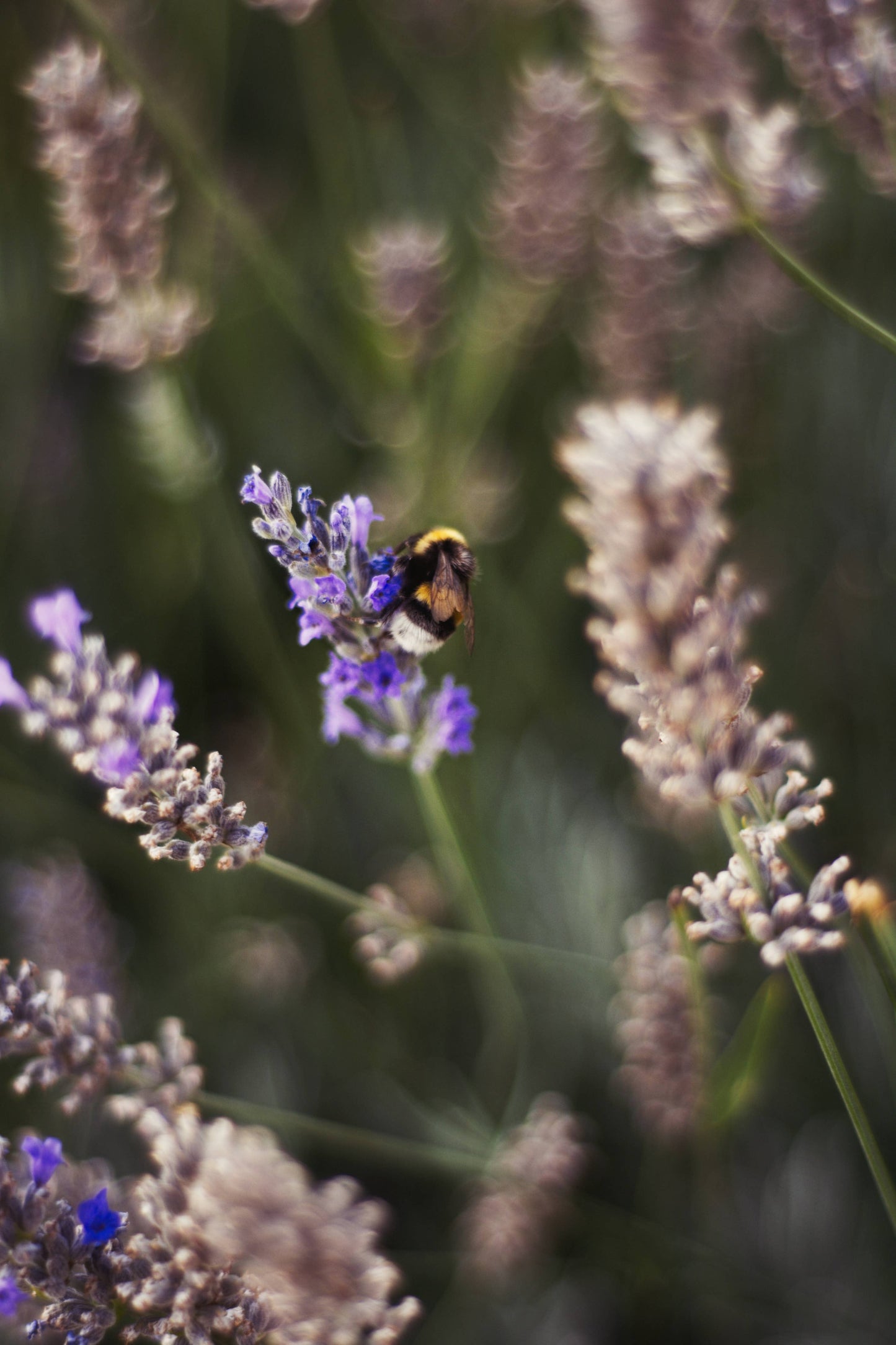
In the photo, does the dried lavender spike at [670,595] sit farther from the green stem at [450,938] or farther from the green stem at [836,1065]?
the green stem at [450,938]

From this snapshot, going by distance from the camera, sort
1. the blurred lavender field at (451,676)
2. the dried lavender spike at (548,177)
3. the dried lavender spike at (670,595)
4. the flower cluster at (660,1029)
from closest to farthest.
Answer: the dried lavender spike at (670,595) < the blurred lavender field at (451,676) < the flower cluster at (660,1029) < the dried lavender spike at (548,177)

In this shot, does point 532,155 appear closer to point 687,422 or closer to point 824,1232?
point 687,422

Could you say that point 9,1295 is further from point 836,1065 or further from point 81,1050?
point 836,1065

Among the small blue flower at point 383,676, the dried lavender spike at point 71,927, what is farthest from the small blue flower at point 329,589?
the dried lavender spike at point 71,927

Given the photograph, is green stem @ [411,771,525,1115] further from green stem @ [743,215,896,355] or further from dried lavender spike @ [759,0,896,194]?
dried lavender spike @ [759,0,896,194]

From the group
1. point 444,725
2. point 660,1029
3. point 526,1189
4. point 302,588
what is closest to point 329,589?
point 302,588

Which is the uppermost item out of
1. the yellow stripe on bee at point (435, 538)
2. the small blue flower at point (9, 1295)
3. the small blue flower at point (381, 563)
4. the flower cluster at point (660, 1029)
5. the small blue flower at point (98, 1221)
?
the yellow stripe on bee at point (435, 538)
